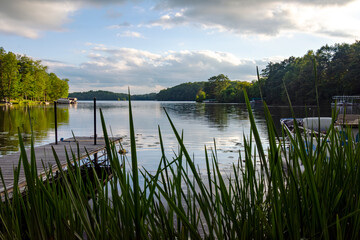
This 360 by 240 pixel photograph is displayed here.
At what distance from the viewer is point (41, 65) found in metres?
91.1

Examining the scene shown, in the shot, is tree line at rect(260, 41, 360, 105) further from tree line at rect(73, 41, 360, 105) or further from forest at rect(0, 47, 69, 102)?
forest at rect(0, 47, 69, 102)

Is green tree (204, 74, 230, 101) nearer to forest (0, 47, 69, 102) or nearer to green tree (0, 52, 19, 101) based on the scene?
forest (0, 47, 69, 102)

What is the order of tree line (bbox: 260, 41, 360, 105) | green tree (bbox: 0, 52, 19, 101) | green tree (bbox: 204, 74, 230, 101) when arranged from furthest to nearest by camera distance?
green tree (bbox: 204, 74, 230, 101), green tree (bbox: 0, 52, 19, 101), tree line (bbox: 260, 41, 360, 105)

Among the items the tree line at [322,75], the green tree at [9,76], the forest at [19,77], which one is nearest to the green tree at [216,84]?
the tree line at [322,75]

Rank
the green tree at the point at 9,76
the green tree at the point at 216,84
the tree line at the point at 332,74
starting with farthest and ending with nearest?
the green tree at the point at 216,84, the green tree at the point at 9,76, the tree line at the point at 332,74

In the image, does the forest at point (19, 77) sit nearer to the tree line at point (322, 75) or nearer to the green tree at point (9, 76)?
the green tree at point (9, 76)

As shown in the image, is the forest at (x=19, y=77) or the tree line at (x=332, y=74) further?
the forest at (x=19, y=77)

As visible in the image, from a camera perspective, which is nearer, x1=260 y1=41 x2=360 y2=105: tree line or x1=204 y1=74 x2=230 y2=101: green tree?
x1=260 y1=41 x2=360 y2=105: tree line

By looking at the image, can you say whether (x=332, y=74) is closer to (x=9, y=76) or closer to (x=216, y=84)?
(x=9, y=76)

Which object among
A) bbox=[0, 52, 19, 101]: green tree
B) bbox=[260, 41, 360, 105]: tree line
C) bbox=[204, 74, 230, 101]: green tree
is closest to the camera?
bbox=[260, 41, 360, 105]: tree line

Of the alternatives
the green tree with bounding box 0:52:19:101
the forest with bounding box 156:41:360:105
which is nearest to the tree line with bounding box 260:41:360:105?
the forest with bounding box 156:41:360:105

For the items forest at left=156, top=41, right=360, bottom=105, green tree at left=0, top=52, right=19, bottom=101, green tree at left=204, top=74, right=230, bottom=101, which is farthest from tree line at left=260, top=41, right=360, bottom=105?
green tree at left=204, top=74, right=230, bottom=101

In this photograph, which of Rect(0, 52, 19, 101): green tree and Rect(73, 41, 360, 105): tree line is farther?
Rect(0, 52, 19, 101): green tree

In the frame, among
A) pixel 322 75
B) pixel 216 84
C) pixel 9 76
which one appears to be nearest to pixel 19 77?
pixel 9 76
